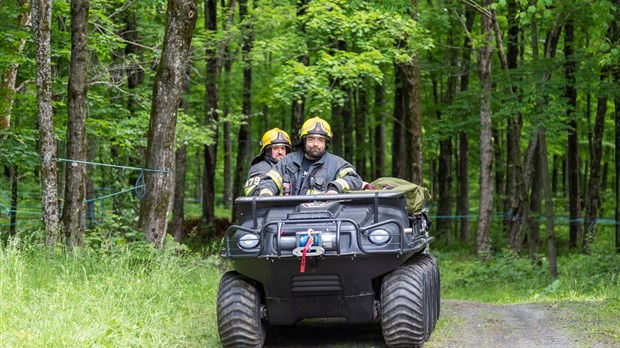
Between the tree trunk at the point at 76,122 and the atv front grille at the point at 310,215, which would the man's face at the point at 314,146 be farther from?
the tree trunk at the point at 76,122

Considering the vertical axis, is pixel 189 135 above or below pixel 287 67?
below

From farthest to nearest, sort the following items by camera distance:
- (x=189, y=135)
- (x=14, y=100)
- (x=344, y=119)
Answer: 1. (x=344, y=119)
2. (x=189, y=135)
3. (x=14, y=100)

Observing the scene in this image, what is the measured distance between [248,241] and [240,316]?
2.36 feet

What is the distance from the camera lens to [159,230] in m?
12.6

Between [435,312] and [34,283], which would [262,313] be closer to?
[435,312]

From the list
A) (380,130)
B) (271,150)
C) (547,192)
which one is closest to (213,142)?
(547,192)

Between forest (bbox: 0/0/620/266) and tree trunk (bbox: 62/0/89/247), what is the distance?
22 mm

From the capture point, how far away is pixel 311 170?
8953 millimetres

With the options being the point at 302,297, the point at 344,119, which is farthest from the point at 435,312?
Answer: the point at 344,119

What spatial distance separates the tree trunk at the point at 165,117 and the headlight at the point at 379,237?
230 inches

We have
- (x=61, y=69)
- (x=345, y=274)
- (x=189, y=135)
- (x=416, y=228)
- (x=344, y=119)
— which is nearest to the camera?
(x=345, y=274)

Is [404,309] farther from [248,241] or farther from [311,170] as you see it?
[311,170]

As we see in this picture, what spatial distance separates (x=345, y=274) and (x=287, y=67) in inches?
550

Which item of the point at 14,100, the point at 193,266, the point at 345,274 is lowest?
the point at 193,266
